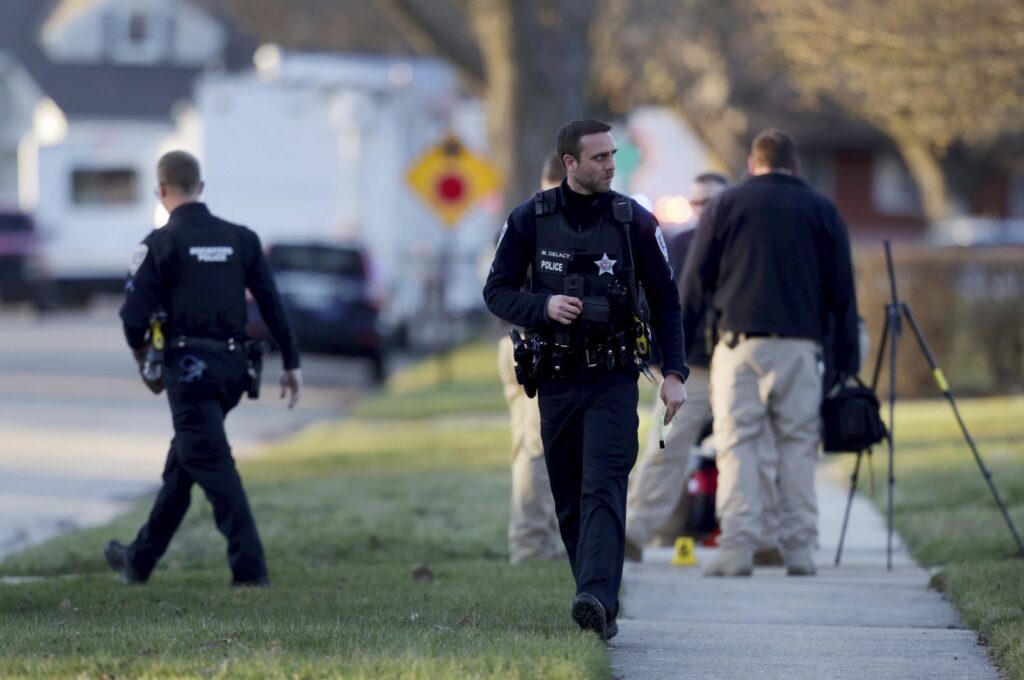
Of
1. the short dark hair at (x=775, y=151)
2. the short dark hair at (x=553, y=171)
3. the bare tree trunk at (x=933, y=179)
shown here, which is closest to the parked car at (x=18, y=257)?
the bare tree trunk at (x=933, y=179)

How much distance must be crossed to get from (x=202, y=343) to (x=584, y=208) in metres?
2.31

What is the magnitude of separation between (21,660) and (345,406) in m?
16.2

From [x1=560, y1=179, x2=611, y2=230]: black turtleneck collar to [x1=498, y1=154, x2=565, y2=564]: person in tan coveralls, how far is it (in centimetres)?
266

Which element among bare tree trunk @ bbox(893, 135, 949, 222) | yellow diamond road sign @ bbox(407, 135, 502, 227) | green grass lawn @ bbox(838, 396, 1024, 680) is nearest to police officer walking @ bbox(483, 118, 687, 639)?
green grass lawn @ bbox(838, 396, 1024, 680)

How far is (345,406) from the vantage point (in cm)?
2241

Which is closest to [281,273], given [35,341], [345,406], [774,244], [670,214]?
[345,406]

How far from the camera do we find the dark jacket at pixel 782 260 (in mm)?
9258

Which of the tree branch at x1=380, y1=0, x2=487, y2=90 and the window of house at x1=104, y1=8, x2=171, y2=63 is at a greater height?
the window of house at x1=104, y1=8, x2=171, y2=63

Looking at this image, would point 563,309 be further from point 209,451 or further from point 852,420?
point 852,420

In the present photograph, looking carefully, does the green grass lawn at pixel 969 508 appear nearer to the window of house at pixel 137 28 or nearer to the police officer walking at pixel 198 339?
the police officer walking at pixel 198 339

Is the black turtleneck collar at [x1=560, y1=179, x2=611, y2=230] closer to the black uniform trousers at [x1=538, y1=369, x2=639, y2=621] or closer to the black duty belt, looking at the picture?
the black uniform trousers at [x1=538, y1=369, x2=639, y2=621]

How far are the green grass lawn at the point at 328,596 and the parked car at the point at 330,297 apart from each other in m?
8.97

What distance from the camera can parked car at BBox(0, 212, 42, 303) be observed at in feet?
127

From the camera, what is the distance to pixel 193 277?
8609 mm
